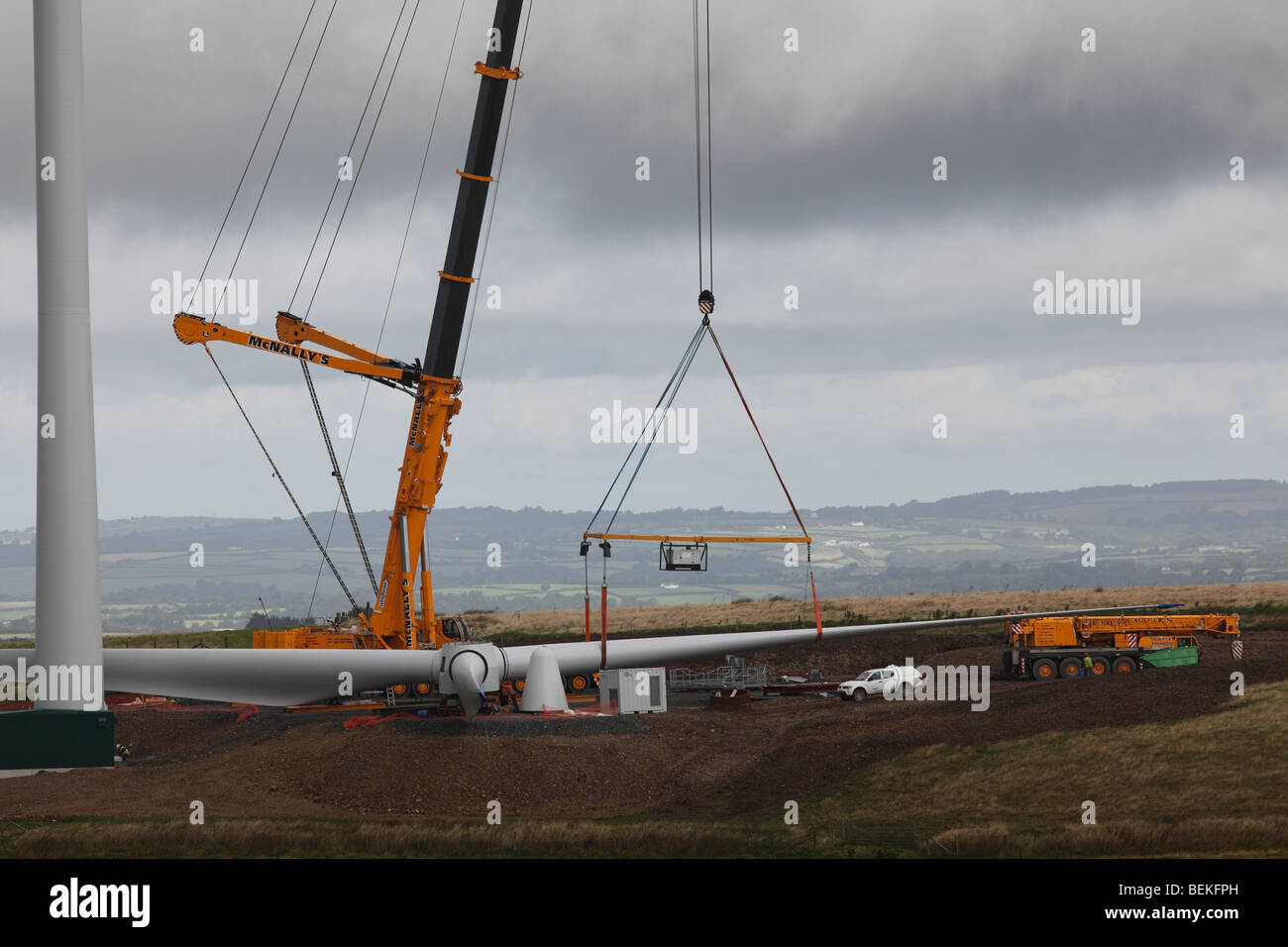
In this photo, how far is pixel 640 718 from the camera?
162 ft

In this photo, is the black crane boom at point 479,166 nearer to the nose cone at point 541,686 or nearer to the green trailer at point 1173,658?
the nose cone at point 541,686

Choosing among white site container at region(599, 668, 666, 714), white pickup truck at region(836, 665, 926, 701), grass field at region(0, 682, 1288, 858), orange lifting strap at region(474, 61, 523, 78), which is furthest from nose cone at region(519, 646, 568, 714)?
orange lifting strap at region(474, 61, 523, 78)

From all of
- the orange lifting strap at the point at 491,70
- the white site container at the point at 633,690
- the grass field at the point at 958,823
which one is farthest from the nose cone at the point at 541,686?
the orange lifting strap at the point at 491,70

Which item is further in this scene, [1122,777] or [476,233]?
[476,233]

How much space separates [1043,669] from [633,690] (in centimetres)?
1989

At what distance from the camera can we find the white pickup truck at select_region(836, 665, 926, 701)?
57.3 metres

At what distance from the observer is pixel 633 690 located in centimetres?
5175

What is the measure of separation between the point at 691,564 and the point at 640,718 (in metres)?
10.6

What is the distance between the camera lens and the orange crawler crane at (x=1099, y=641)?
58.7 m

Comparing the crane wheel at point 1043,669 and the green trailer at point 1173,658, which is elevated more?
the green trailer at point 1173,658

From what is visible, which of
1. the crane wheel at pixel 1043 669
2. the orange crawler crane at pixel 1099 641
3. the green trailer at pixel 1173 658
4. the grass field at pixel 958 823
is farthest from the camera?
the crane wheel at pixel 1043 669
